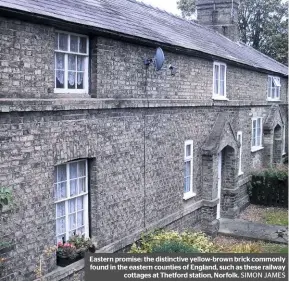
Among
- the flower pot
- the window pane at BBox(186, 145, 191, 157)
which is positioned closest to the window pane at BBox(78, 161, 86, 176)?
the flower pot

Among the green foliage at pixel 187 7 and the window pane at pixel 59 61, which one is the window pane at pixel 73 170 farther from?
the green foliage at pixel 187 7

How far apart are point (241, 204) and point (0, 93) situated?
14312 millimetres

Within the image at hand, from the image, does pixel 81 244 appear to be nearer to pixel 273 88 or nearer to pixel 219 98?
pixel 219 98

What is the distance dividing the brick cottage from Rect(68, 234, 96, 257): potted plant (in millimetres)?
194

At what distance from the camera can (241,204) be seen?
19.7 meters

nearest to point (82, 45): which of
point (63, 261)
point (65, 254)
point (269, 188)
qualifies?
point (65, 254)

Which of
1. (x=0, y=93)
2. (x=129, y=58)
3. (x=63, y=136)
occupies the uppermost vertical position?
(x=129, y=58)

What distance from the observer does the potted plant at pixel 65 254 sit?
9.13 metres

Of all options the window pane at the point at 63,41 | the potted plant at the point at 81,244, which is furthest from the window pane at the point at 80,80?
the potted plant at the point at 81,244

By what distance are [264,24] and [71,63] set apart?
1603 inches

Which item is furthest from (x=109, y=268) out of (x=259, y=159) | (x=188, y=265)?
(x=259, y=159)

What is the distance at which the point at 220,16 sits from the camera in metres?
25.9

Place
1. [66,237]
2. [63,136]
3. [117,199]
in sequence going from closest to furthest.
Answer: [63,136], [66,237], [117,199]

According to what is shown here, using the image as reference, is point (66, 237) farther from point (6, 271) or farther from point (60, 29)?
point (60, 29)
